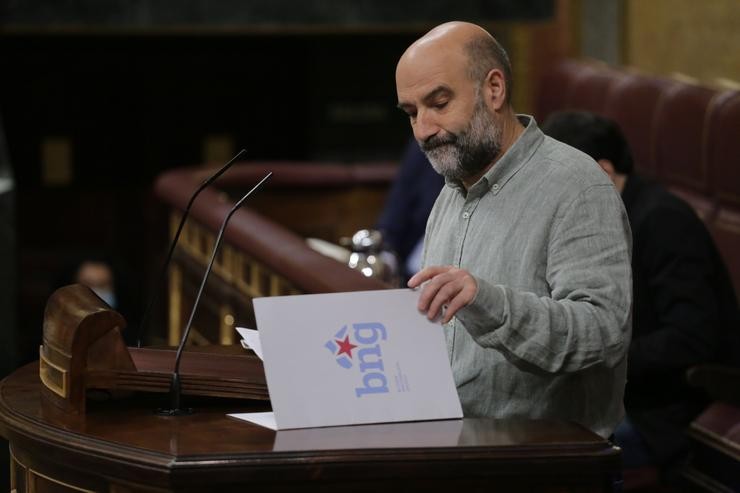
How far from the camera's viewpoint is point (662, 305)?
4035 mm

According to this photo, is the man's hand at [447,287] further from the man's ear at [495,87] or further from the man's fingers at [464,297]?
the man's ear at [495,87]

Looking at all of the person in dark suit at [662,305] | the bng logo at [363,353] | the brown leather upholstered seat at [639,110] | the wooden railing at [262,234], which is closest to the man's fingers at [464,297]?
the bng logo at [363,353]

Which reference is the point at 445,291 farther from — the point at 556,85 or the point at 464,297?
the point at 556,85

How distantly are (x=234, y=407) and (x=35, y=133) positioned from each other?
8.69 metres

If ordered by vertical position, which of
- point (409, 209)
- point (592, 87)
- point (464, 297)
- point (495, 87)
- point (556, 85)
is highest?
point (495, 87)

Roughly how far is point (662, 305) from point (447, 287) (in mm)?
1856

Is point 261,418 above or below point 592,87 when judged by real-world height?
above

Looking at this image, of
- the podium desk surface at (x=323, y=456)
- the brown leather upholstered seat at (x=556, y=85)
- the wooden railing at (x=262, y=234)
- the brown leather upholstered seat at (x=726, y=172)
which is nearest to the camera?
Result: the podium desk surface at (x=323, y=456)

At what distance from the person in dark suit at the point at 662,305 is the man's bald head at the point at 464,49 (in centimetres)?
149

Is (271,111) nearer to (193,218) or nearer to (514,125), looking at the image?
(193,218)

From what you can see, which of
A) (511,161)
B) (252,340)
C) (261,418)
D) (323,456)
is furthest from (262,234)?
(323,456)

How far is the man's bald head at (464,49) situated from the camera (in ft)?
8.45

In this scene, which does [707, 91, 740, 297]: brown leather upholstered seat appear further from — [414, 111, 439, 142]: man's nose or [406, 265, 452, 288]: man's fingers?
[406, 265, 452, 288]: man's fingers

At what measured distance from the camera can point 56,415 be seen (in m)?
2.49
